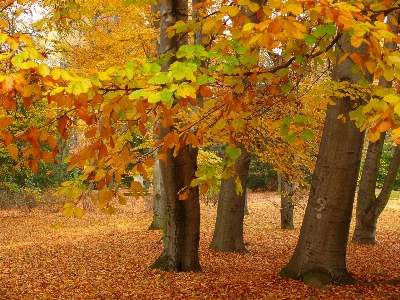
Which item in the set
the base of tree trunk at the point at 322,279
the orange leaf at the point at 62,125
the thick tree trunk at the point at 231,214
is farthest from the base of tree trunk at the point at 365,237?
the orange leaf at the point at 62,125

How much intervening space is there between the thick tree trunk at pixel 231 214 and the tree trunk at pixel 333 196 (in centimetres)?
271

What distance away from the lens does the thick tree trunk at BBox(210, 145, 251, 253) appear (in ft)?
28.0

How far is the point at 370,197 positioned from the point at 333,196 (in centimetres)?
516

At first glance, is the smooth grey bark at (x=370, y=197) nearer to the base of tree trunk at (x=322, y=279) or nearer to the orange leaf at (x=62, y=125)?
the base of tree trunk at (x=322, y=279)

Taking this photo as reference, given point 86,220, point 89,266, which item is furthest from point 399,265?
point 86,220

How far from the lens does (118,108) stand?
8.21 ft

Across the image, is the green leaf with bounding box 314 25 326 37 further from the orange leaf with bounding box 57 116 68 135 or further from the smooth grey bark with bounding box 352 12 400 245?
the smooth grey bark with bounding box 352 12 400 245

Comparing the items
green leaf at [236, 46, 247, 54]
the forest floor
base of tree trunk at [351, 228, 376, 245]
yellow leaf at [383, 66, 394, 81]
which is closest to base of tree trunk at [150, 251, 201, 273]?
the forest floor

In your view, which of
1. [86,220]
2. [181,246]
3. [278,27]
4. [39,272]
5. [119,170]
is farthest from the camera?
[86,220]

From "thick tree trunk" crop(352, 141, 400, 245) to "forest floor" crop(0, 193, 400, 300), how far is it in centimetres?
52

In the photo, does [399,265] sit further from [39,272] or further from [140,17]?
[140,17]

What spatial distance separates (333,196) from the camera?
5770 mm

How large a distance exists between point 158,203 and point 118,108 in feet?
36.9

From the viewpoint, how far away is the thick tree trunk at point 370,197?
33.7 feet
